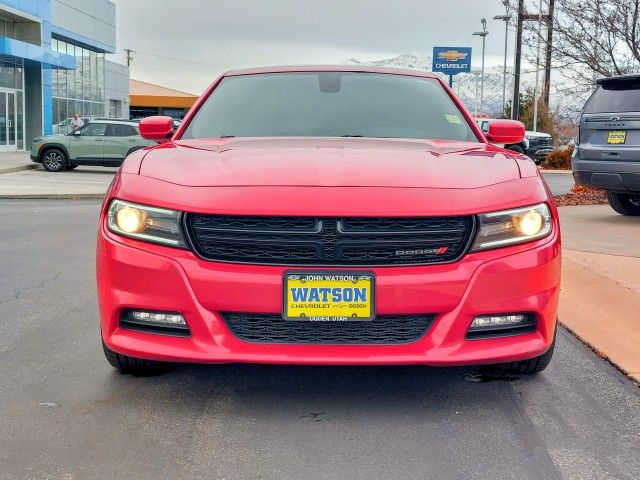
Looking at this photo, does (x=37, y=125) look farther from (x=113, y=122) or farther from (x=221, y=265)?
(x=221, y=265)

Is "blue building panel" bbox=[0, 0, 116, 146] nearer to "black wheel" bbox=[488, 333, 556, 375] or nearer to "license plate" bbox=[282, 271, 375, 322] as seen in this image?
"black wheel" bbox=[488, 333, 556, 375]

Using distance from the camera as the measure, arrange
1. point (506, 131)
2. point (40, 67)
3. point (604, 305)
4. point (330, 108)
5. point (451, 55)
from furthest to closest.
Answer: point (40, 67), point (451, 55), point (604, 305), point (506, 131), point (330, 108)

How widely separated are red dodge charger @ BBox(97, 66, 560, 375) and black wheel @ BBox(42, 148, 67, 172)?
21611mm

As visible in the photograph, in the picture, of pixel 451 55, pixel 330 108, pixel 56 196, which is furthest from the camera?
pixel 451 55

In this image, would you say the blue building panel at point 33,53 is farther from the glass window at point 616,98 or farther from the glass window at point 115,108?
the glass window at point 616,98

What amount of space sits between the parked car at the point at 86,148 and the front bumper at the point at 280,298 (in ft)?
70.2

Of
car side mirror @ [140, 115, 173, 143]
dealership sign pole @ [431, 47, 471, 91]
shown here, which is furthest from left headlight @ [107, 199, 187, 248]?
dealership sign pole @ [431, 47, 471, 91]

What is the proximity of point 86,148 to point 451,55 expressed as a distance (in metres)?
14.6

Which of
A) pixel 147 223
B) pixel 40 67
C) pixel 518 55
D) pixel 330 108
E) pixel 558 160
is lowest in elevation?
pixel 558 160

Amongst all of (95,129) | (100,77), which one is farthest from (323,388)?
(100,77)

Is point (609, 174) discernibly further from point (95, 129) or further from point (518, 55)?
point (518, 55)

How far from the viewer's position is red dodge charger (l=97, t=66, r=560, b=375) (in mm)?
3398

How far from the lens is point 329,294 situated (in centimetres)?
339

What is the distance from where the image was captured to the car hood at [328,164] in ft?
11.8
